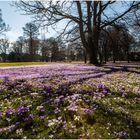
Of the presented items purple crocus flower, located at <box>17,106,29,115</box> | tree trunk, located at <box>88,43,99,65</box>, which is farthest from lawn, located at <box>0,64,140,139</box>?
tree trunk, located at <box>88,43,99,65</box>

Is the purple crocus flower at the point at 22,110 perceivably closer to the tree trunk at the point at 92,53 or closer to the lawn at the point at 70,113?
the lawn at the point at 70,113

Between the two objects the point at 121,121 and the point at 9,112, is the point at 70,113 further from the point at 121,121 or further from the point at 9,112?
the point at 9,112

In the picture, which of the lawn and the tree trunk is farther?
the tree trunk

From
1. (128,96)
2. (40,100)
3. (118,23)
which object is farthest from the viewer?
(118,23)

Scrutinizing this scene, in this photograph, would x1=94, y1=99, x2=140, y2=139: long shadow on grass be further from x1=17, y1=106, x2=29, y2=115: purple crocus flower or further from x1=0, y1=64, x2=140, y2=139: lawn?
x1=17, y1=106, x2=29, y2=115: purple crocus flower

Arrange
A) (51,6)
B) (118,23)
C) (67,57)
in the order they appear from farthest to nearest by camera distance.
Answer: (67,57) → (118,23) → (51,6)

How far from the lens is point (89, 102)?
805 centimetres

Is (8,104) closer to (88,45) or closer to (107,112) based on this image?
(107,112)

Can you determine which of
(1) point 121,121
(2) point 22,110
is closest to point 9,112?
(2) point 22,110

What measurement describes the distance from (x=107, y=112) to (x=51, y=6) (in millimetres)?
22954

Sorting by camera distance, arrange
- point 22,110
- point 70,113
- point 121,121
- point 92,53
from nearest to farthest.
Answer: point 121,121 < point 70,113 < point 22,110 < point 92,53

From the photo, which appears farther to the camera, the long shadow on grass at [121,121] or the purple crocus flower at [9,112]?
the purple crocus flower at [9,112]

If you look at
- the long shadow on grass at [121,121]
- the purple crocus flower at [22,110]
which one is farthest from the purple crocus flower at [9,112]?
the long shadow on grass at [121,121]

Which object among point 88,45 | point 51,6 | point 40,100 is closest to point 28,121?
point 40,100
